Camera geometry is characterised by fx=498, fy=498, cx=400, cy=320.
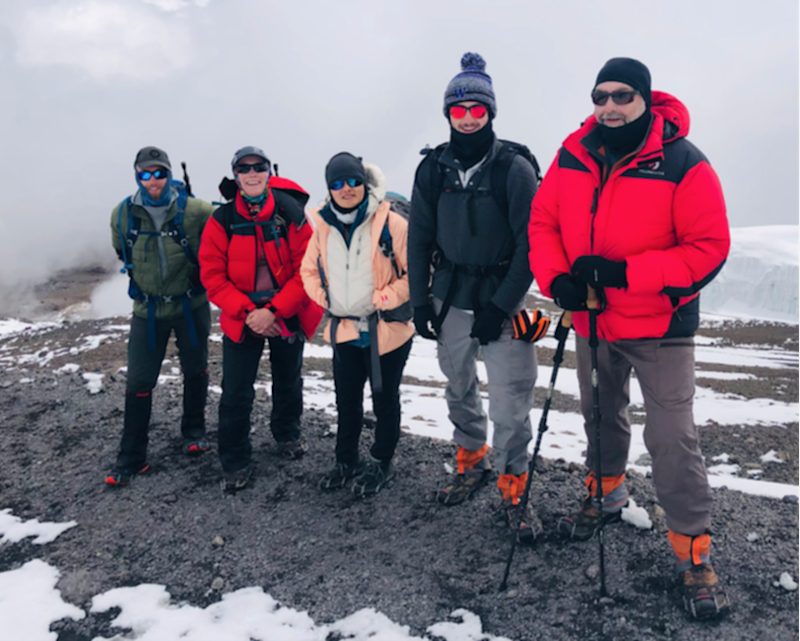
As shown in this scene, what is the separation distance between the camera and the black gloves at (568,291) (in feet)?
12.1

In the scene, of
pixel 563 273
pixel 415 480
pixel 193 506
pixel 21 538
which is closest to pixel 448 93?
pixel 563 273

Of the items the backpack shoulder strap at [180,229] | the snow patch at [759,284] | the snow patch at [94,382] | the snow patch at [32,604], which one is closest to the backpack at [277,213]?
the backpack shoulder strap at [180,229]

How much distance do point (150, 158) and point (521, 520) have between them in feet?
17.2

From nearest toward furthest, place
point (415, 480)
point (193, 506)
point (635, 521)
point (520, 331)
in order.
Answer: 1. point (520, 331)
2. point (635, 521)
3. point (193, 506)
4. point (415, 480)

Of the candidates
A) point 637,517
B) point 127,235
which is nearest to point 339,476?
point 637,517

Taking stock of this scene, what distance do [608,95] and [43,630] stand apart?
561cm

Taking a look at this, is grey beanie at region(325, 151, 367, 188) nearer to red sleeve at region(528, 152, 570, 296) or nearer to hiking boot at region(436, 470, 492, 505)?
red sleeve at region(528, 152, 570, 296)

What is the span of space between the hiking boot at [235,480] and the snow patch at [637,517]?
3977 millimetres

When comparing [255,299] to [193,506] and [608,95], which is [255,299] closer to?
[193,506]

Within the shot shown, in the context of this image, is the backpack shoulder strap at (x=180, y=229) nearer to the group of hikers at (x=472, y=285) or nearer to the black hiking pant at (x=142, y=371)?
the group of hikers at (x=472, y=285)

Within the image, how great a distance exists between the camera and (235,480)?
18.3 ft

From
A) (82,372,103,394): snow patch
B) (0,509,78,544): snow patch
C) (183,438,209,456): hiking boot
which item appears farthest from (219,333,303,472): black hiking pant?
(82,372,103,394): snow patch

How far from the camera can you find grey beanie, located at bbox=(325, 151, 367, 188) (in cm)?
466

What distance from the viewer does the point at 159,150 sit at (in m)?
5.49
